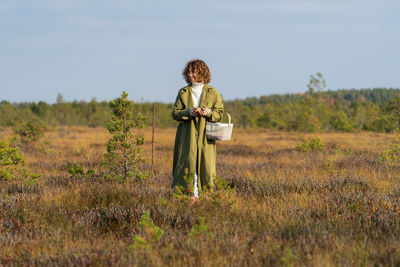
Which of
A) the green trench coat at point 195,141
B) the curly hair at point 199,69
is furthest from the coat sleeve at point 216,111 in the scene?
the curly hair at point 199,69

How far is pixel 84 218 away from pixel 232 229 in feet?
4.90

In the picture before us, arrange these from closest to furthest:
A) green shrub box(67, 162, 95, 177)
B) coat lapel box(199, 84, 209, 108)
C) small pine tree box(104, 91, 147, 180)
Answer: coat lapel box(199, 84, 209, 108) → small pine tree box(104, 91, 147, 180) → green shrub box(67, 162, 95, 177)

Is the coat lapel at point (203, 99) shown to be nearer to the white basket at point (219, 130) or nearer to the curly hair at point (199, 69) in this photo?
the curly hair at point (199, 69)

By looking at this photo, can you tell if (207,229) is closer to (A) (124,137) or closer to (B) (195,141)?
(B) (195,141)

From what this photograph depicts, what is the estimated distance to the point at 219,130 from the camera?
13.2 ft

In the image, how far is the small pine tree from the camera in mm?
6047

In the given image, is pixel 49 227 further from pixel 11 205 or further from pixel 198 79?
pixel 198 79

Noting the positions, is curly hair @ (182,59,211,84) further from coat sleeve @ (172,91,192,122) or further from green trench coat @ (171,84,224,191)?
coat sleeve @ (172,91,192,122)

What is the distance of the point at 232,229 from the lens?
3.02 metres

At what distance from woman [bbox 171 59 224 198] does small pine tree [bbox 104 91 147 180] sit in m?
1.93

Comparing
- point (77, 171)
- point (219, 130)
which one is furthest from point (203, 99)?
point (77, 171)

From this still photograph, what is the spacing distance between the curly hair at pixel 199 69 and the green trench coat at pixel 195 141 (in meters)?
0.10

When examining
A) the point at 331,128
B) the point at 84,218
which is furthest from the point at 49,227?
the point at 331,128

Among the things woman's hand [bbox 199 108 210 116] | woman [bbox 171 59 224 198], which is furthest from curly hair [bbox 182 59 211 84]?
woman's hand [bbox 199 108 210 116]
